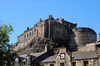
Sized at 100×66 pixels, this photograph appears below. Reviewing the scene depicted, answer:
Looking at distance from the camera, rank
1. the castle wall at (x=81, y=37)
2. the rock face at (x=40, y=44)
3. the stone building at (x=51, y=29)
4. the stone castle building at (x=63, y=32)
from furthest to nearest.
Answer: the castle wall at (x=81, y=37) < the stone castle building at (x=63, y=32) < the stone building at (x=51, y=29) < the rock face at (x=40, y=44)

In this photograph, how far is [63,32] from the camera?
9212 centimetres

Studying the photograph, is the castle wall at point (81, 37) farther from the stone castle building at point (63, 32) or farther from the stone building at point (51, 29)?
the stone building at point (51, 29)

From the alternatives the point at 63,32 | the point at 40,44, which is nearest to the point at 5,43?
the point at 40,44

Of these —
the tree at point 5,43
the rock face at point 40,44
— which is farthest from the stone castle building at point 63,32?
the tree at point 5,43

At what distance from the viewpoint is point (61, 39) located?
9019 cm

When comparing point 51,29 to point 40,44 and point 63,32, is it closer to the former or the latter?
point 63,32

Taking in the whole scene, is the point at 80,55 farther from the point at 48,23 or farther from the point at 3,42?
the point at 48,23

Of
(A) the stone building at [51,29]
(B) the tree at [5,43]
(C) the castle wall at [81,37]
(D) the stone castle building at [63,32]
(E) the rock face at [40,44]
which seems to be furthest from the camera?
(C) the castle wall at [81,37]

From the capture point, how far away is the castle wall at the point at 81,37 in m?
90.9

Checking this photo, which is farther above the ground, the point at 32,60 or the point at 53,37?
the point at 53,37

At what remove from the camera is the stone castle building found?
88188 mm

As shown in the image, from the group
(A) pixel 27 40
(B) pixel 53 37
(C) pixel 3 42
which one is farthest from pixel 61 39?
(C) pixel 3 42

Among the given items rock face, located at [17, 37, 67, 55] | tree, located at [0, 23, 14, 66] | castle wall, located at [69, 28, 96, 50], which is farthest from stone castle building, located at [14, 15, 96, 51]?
tree, located at [0, 23, 14, 66]

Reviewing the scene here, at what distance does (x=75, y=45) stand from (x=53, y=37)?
12.6m
